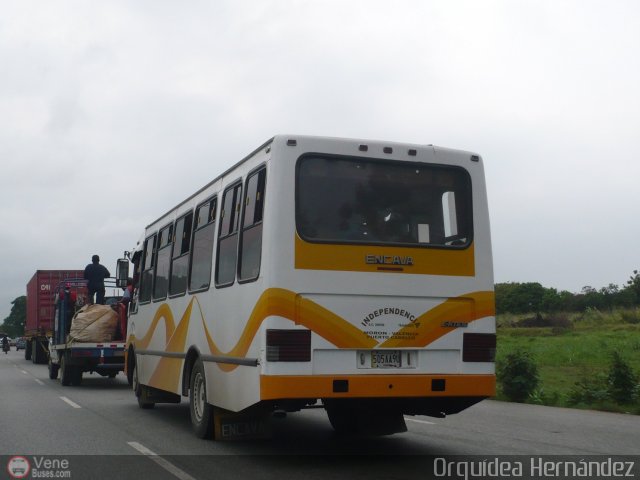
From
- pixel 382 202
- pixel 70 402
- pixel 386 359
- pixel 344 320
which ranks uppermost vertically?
pixel 382 202

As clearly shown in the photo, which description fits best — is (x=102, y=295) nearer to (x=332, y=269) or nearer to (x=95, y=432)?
(x=95, y=432)

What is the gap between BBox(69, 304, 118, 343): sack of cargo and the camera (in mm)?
18984

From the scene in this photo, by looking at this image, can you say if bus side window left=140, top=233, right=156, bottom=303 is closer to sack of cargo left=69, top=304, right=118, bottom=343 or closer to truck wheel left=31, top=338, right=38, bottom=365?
sack of cargo left=69, top=304, right=118, bottom=343

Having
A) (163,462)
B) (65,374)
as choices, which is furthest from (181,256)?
(65,374)

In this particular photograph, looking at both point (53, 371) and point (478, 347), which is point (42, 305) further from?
point (478, 347)

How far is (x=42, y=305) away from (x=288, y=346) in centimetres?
2526

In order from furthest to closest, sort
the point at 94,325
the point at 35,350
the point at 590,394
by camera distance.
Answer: the point at 35,350
the point at 94,325
the point at 590,394

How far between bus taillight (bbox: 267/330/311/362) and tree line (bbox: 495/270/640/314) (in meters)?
69.9

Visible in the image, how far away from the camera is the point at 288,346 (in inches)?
309

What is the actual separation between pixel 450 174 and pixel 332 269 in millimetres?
1692

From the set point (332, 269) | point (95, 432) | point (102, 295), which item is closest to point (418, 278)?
point (332, 269)

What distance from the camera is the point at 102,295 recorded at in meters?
21.0

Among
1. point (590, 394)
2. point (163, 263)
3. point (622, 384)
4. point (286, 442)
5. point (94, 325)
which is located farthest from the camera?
point (94, 325)

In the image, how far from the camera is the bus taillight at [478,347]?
8.43 m
